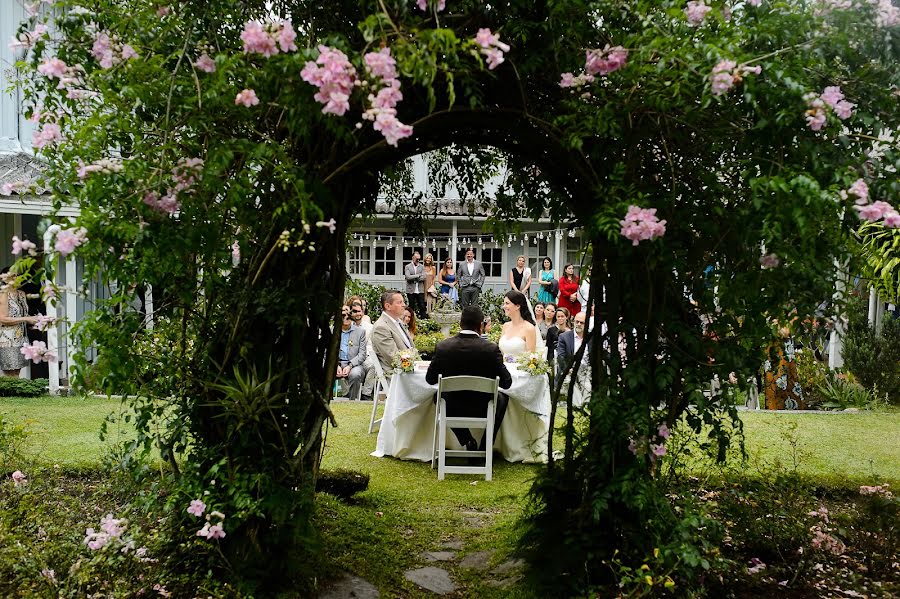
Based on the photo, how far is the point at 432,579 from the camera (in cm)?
446

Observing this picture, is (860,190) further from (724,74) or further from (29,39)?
(29,39)

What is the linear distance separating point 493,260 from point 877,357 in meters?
11.7

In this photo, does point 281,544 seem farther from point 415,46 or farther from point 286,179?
point 415,46

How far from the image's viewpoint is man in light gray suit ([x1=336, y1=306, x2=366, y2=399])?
1033 cm

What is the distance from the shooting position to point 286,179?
125 inches

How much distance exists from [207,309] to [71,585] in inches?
50.5

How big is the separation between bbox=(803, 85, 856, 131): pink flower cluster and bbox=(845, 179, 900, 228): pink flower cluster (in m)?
0.24

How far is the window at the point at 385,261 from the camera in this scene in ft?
72.5

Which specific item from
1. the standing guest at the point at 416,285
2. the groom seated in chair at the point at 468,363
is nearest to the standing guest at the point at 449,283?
the standing guest at the point at 416,285

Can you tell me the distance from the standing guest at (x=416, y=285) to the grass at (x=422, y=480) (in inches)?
287

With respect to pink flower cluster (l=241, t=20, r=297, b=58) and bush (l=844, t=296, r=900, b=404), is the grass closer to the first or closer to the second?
bush (l=844, t=296, r=900, b=404)

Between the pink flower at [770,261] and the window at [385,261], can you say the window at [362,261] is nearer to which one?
the window at [385,261]

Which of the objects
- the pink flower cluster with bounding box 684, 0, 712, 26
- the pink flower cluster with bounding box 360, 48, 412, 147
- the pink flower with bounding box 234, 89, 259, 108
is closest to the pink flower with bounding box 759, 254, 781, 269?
the pink flower cluster with bounding box 684, 0, 712, 26

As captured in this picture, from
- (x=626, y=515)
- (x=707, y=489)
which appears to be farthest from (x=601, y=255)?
(x=707, y=489)
